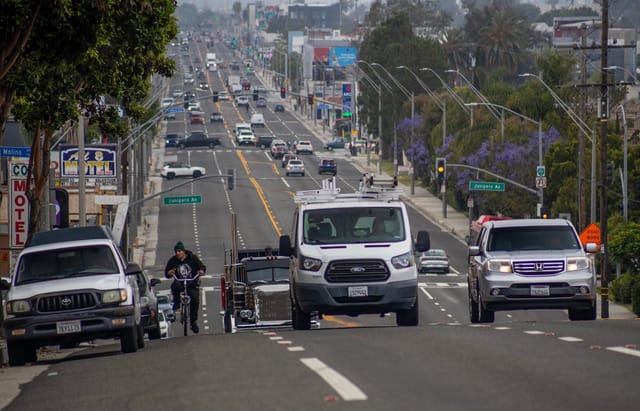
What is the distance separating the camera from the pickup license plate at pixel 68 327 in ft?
73.3

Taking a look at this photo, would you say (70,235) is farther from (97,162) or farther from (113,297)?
(97,162)

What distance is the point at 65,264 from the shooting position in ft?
76.8

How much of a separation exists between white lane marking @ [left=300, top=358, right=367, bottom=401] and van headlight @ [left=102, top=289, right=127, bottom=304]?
5.44m

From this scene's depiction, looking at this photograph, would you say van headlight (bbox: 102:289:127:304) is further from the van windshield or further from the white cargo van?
the van windshield

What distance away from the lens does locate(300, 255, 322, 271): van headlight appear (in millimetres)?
25594

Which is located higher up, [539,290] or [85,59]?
[85,59]

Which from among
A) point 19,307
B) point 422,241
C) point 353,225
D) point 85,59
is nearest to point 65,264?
point 19,307

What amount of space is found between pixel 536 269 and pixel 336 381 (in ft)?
43.8

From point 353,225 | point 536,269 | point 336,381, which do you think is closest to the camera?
point 336,381

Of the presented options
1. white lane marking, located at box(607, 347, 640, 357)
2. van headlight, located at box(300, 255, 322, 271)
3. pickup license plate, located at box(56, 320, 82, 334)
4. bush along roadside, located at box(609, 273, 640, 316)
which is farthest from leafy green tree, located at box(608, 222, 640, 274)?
white lane marking, located at box(607, 347, 640, 357)

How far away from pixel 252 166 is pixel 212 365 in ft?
388

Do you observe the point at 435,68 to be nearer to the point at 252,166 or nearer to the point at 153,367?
the point at 252,166

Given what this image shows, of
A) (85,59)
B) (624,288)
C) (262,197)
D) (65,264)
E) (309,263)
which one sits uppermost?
(85,59)

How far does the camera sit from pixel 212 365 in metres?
18.0
